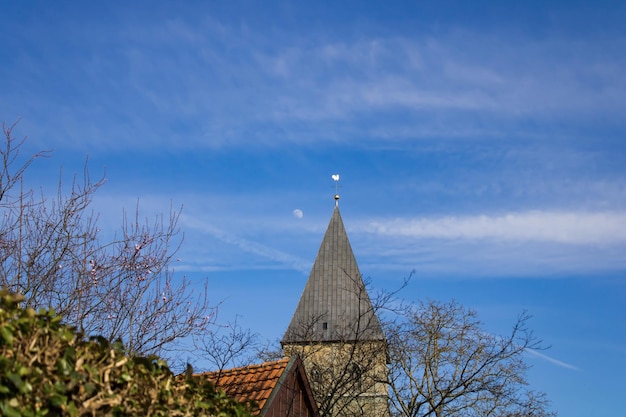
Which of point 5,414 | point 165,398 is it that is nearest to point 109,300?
point 165,398

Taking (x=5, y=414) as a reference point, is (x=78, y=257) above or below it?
above

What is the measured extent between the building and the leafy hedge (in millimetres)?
6436

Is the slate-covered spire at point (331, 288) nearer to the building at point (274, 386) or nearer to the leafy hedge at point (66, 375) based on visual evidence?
the building at point (274, 386)

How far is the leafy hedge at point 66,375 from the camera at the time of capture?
2795mm

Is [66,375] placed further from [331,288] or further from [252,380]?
[331,288]

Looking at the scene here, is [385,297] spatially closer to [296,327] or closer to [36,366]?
[36,366]

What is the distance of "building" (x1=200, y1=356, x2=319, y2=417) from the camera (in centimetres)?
1002

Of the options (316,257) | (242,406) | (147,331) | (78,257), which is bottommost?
(242,406)

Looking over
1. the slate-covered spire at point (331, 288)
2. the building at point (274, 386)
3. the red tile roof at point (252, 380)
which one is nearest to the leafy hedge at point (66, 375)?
the building at point (274, 386)

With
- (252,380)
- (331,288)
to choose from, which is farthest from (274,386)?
(331,288)

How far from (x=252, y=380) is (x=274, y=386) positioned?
2.22 ft

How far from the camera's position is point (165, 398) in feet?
11.7

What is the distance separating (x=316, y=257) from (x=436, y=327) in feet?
68.8

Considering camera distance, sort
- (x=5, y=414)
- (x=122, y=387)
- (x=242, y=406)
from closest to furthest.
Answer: (x=5, y=414), (x=122, y=387), (x=242, y=406)
